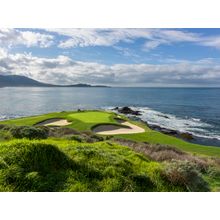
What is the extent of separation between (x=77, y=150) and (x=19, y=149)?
1938mm

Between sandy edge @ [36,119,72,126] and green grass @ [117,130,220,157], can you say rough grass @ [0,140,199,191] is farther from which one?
sandy edge @ [36,119,72,126]

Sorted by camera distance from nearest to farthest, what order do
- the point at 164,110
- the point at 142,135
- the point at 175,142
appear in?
1. the point at 175,142
2. the point at 142,135
3. the point at 164,110

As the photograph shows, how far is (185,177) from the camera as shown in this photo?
21.5ft

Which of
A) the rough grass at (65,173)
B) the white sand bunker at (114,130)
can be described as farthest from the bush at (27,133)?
the white sand bunker at (114,130)

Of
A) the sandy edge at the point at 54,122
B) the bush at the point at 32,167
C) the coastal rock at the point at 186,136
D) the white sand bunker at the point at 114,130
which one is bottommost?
the coastal rock at the point at 186,136

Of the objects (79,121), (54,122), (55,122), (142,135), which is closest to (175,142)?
(142,135)

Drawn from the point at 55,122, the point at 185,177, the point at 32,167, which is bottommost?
the point at 55,122

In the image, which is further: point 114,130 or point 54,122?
point 54,122

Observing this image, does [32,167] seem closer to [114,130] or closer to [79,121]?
[114,130]

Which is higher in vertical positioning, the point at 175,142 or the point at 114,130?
the point at 175,142

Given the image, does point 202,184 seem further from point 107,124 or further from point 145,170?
point 107,124

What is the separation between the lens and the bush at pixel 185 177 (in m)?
6.47

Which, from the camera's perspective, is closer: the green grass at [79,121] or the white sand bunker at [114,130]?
the white sand bunker at [114,130]

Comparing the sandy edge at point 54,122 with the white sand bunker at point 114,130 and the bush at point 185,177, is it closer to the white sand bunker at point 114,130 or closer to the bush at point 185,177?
the white sand bunker at point 114,130
